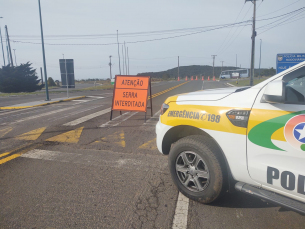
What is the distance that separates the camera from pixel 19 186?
3705mm

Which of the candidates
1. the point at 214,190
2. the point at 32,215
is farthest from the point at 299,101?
the point at 32,215

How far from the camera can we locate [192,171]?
10.3ft

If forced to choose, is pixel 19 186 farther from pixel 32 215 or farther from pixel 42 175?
pixel 32 215

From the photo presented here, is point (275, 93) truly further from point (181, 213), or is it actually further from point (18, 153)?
point (18, 153)

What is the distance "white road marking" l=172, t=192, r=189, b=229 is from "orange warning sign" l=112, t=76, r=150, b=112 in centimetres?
612

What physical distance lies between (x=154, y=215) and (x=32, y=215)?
145 centimetres

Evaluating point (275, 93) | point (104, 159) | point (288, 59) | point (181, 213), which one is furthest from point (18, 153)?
point (288, 59)

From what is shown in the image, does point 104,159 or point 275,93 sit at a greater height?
point 275,93

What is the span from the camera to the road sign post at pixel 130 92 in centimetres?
925

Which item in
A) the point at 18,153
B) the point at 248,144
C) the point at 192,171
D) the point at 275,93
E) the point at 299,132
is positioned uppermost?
the point at 275,93

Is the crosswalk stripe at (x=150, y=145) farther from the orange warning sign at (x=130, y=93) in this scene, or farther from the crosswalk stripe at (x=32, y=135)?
the orange warning sign at (x=130, y=93)

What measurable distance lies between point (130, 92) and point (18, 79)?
1005 inches

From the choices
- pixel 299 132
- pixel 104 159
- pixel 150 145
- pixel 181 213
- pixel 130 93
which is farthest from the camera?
pixel 130 93

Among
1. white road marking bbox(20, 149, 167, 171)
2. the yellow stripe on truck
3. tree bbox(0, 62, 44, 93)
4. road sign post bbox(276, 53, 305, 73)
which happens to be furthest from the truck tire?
tree bbox(0, 62, 44, 93)
